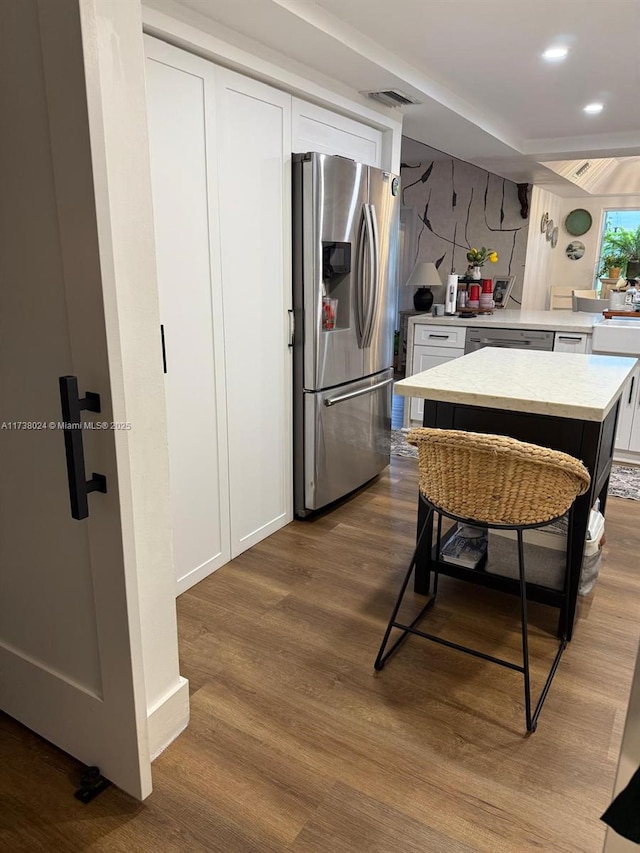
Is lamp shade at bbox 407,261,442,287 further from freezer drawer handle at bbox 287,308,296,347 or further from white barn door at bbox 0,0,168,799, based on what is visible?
white barn door at bbox 0,0,168,799

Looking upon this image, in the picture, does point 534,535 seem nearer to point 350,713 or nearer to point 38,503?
point 350,713

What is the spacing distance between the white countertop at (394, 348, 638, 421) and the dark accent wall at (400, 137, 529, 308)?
4.91 metres

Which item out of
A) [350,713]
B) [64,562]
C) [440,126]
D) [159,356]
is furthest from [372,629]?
[440,126]

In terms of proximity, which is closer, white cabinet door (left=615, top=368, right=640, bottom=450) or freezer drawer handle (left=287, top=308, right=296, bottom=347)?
freezer drawer handle (left=287, top=308, right=296, bottom=347)

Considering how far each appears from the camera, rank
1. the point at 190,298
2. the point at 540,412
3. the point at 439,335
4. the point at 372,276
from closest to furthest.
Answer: the point at 540,412, the point at 190,298, the point at 372,276, the point at 439,335

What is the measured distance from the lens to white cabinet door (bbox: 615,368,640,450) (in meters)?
4.33

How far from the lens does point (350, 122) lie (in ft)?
11.1

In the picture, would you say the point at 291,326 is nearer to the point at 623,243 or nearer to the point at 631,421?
the point at 631,421

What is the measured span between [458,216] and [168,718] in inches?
276

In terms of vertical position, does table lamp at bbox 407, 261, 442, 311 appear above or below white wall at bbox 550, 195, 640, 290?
below

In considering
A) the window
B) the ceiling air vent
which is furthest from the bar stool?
the window

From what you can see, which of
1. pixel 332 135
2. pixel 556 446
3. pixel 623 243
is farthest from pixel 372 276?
pixel 623 243

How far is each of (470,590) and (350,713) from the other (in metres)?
1.00

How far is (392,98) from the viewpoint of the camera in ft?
11.3
